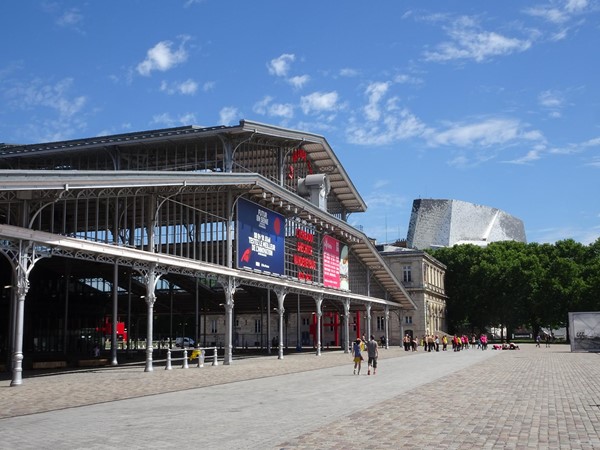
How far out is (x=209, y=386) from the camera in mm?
22828

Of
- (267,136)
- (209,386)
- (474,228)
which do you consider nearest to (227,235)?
(267,136)

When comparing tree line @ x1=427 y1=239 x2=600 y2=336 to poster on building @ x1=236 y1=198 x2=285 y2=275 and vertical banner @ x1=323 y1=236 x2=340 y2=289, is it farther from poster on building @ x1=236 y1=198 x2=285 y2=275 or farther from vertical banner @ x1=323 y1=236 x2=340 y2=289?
poster on building @ x1=236 y1=198 x2=285 y2=275

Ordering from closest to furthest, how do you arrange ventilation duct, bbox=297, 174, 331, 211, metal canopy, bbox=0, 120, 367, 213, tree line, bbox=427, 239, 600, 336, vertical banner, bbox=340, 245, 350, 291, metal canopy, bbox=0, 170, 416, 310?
1. metal canopy, bbox=0, 170, 416, 310
2. metal canopy, bbox=0, 120, 367, 213
3. ventilation duct, bbox=297, 174, 331, 211
4. vertical banner, bbox=340, 245, 350, 291
5. tree line, bbox=427, 239, 600, 336

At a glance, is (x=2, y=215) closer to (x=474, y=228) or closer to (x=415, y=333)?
(x=415, y=333)

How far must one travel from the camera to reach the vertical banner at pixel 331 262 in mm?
49750

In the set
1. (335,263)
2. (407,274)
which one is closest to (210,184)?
(335,263)

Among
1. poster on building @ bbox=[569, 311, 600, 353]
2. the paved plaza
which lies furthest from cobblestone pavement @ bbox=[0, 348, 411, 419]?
poster on building @ bbox=[569, 311, 600, 353]

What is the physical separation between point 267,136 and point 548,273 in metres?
59.7

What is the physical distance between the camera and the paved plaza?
36.9 ft

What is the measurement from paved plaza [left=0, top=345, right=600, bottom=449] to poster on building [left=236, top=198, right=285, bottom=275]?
11323mm

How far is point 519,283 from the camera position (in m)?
87.8

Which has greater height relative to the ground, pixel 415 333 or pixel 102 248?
pixel 102 248

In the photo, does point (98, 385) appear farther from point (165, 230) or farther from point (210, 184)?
point (165, 230)

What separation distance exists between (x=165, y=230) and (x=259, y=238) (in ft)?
20.4
